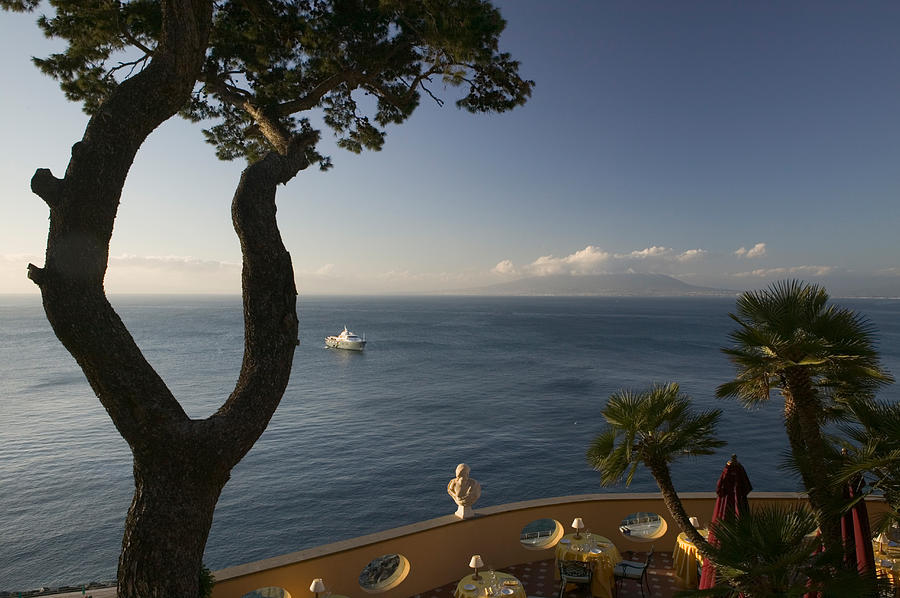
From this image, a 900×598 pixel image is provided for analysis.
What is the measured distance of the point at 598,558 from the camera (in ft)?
24.3

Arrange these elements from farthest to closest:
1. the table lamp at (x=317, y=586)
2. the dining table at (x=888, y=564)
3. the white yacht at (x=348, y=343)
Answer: the white yacht at (x=348, y=343)
the dining table at (x=888, y=564)
the table lamp at (x=317, y=586)

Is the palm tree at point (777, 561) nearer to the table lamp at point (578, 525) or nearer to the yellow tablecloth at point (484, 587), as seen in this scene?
the yellow tablecloth at point (484, 587)

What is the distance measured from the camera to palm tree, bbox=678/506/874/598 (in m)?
3.94

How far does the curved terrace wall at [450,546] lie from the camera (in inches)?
241

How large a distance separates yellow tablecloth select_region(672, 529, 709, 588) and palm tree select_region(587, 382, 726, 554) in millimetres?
2279

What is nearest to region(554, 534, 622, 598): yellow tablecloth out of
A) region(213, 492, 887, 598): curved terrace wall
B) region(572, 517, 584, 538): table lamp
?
region(572, 517, 584, 538): table lamp

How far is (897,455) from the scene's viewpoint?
4.23 m

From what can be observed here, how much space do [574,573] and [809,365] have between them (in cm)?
448

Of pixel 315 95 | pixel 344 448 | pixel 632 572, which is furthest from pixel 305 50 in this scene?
pixel 344 448

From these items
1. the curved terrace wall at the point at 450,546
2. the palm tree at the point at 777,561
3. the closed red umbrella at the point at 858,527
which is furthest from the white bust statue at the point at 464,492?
the closed red umbrella at the point at 858,527

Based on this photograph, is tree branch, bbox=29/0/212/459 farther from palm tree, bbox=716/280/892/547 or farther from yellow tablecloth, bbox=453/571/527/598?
palm tree, bbox=716/280/892/547

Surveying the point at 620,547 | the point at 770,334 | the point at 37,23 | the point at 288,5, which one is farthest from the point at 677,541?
the point at 37,23

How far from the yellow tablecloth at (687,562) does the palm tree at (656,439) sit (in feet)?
7.48

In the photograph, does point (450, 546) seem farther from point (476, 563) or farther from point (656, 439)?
point (656, 439)
